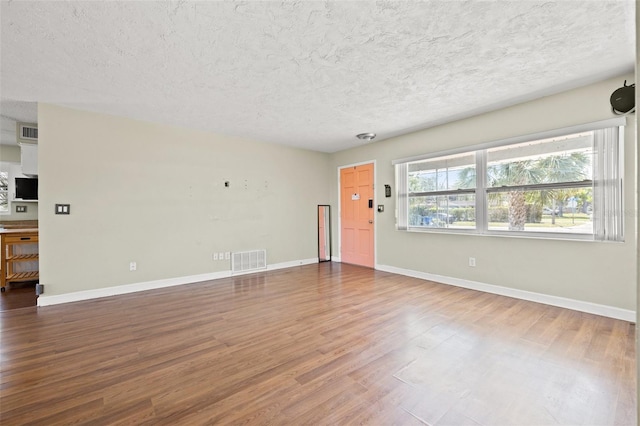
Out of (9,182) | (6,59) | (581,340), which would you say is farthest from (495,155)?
(9,182)

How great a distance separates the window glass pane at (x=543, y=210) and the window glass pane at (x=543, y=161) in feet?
0.52

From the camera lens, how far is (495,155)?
3719mm

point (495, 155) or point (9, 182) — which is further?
point (9, 182)

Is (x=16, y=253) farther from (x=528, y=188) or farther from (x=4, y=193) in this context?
(x=528, y=188)

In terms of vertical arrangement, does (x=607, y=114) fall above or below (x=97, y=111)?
below

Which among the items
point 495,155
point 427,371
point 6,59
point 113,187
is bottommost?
point 427,371

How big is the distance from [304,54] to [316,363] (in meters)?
2.56

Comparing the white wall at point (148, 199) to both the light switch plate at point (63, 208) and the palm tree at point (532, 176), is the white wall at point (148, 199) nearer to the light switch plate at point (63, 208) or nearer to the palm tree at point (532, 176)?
the light switch plate at point (63, 208)

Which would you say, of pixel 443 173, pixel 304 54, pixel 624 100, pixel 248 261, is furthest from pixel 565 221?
pixel 248 261

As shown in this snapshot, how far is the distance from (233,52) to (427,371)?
2.98 m

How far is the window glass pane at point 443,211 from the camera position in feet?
13.2

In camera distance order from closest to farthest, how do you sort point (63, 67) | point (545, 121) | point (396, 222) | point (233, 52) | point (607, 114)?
point (233, 52) → point (63, 67) → point (607, 114) → point (545, 121) → point (396, 222)

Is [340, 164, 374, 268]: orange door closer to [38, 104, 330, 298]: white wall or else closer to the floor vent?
[38, 104, 330, 298]: white wall

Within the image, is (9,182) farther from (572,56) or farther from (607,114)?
(607,114)
